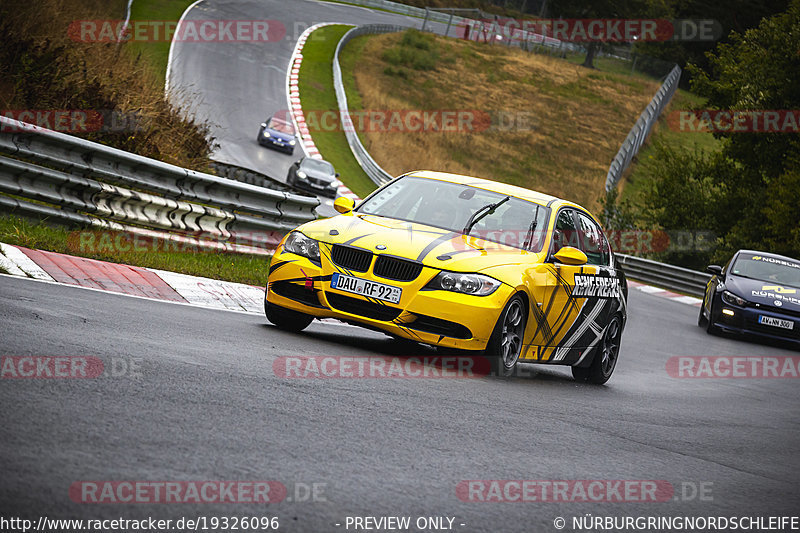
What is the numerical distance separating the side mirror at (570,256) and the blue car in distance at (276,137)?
28.6 metres

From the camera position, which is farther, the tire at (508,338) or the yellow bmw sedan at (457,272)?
the tire at (508,338)

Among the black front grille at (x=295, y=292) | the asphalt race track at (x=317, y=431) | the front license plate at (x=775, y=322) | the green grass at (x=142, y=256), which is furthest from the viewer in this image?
the front license plate at (x=775, y=322)

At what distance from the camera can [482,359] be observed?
8.46m

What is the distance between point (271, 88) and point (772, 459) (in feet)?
132

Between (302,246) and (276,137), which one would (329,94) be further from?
(302,246)

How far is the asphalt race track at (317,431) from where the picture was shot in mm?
3982

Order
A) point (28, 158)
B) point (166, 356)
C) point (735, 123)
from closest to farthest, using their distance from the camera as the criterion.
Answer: point (166, 356) → point (28, 158) → point (735, 123)

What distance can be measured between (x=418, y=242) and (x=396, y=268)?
37cm

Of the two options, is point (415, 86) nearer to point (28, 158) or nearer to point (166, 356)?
point (28, 158)

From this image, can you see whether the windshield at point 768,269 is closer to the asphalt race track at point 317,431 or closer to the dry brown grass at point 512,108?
the asphalt race track at point 317,431

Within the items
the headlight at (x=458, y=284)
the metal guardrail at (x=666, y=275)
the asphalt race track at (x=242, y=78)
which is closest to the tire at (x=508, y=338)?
the headlight at (x=458, y=284)

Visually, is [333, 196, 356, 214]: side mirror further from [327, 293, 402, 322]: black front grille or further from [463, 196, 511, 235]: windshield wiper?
[327, 293, 402, 322]: black front grille

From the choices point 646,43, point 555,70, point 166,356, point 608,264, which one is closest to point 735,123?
point 608,264

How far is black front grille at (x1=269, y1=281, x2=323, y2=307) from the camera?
27.0ft
